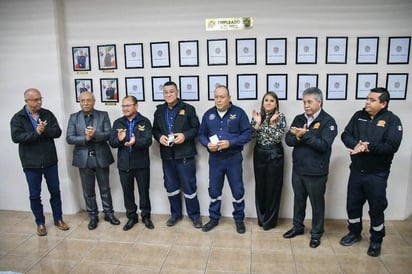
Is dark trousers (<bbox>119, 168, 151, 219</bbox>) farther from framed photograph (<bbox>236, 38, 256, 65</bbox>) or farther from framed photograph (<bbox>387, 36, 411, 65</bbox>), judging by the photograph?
framed photograph (<bbox>387, 36, 411, 65</bbox>)

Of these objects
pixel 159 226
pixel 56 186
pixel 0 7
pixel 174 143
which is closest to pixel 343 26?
pixel 174 143

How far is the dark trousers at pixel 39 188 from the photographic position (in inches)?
137

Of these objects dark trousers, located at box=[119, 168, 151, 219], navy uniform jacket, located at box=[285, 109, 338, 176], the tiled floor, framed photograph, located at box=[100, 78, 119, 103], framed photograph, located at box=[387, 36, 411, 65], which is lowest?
the tiled floor

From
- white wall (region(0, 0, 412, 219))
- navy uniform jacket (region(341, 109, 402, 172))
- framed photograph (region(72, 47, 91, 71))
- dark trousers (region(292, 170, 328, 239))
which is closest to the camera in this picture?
navy uniform jacket (region(341, 109, 402, 172))

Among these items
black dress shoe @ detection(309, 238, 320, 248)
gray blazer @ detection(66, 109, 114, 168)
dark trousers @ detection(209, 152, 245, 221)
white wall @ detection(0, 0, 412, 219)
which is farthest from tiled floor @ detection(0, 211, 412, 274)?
gray blazer @ detection(66, 109, 114, 168)

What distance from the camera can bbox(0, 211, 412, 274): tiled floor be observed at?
292cm

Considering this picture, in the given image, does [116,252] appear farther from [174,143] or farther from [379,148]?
[379,148]

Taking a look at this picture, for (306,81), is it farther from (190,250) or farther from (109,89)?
(109,89)

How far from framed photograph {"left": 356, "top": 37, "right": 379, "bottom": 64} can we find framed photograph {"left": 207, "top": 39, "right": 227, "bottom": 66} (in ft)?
4.78

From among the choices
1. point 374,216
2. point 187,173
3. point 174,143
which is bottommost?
point 374,216

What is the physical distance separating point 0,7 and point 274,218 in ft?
13.4

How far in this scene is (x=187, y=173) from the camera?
369 cm

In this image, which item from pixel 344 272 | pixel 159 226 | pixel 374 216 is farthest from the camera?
pixel 159 226

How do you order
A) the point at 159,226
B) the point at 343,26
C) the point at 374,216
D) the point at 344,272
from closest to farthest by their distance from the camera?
the point at 344,272, the point at 374,216, the point at 343,26, the point at 159,226
